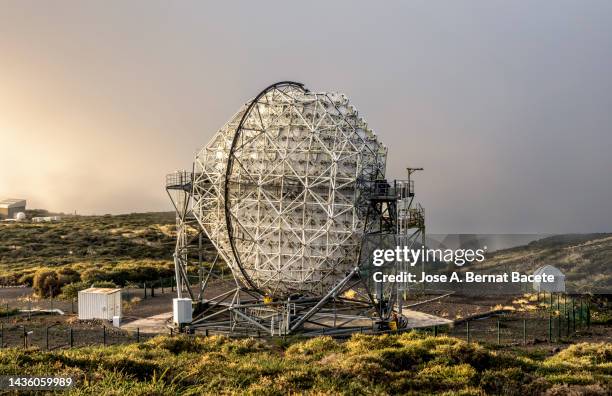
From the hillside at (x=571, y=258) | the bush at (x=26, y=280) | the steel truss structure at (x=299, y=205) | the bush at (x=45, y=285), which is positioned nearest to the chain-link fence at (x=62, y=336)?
the steel truss structure at (x=299, y=205)

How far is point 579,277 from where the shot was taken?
5216 centimetres

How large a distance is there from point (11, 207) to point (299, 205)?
10579 cm

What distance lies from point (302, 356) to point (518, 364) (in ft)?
22.1

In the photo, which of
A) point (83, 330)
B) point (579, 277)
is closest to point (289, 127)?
point (83, 330)

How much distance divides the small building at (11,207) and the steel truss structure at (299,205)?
98.7 m

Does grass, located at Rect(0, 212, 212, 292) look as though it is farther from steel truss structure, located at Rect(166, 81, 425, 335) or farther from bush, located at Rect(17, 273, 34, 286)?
steel truss structure, located at Rect(166, 81, 425, 335)

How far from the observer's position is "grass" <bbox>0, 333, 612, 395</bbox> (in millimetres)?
12820

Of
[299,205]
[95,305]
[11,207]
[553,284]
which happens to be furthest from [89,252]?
[11,207]

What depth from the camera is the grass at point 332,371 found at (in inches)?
505

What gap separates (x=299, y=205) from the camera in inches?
995

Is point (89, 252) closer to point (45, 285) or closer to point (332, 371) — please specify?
point (45, 285)

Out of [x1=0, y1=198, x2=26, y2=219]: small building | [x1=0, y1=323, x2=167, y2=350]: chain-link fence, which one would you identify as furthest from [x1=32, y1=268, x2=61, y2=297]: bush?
[x1=0, y1=198, x2=26, y2=219]: small building

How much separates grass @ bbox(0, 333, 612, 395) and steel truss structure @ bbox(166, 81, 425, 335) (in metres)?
6.32

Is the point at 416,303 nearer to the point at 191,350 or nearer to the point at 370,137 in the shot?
the point at 370,137
